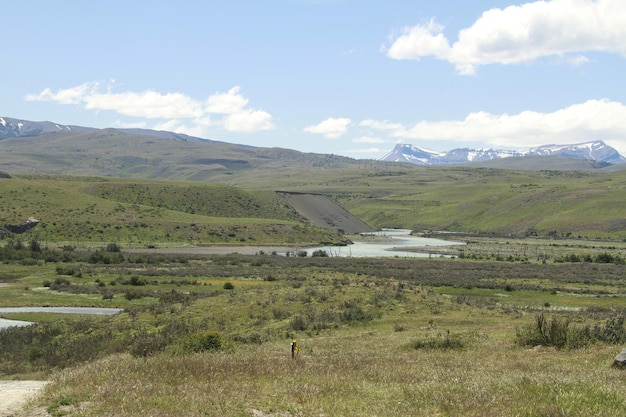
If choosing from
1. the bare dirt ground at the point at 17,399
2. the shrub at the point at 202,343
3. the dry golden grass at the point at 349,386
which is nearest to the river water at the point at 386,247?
the shrub at the point at 202,343

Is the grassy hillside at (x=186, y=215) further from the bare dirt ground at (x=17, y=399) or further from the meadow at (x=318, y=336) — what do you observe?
the bare dirt ground at (x=17, y=399)

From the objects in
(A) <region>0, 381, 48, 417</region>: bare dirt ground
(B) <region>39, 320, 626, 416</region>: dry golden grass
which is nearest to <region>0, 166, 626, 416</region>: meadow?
(B) <region>39, 320, 626, 416</region>: dry golden grass

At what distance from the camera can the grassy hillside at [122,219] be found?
428ft

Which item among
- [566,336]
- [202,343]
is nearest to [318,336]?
[202,343]

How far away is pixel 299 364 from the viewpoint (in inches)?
787

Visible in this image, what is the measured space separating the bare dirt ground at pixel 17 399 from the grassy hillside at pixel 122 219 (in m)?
111

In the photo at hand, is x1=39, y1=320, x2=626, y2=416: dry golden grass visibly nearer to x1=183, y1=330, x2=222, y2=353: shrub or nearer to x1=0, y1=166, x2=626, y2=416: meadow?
x1=0, y1=166, x2=626, y2=416: meadow

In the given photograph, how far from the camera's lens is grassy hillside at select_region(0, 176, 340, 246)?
130500 millimetres

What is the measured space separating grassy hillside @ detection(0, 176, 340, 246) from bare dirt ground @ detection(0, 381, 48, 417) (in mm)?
110860

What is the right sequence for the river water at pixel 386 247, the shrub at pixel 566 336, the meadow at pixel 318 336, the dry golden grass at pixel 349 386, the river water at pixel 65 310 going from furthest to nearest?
the river water at pixel 386 247 → the river water at pixel 65 310 → the shrub at pixel 566 336 → the meadow at pixel 318 336 → the dry golden grass at pixel 349 386

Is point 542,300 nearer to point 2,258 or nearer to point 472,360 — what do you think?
point 472,360

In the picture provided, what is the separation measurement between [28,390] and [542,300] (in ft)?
167

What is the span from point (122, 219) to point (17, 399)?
5066 inches

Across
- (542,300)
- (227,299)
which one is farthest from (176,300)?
(542,300)
